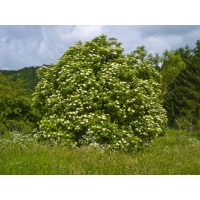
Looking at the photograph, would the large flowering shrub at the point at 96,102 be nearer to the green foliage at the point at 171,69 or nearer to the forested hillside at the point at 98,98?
the forested hillside at the point at 98,98

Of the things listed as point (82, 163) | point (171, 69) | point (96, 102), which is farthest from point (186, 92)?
point (82, 163)

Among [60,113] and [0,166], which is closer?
[0,166]

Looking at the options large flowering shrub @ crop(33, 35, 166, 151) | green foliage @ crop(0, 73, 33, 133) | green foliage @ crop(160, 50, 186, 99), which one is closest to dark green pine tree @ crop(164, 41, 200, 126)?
green foliage @ crop(160, 50, 186, 99)

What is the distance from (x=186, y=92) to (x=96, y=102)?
27281 mm

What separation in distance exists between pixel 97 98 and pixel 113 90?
0.67 metres

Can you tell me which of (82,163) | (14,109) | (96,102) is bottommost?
(82,163)

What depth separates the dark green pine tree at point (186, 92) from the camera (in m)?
36.9

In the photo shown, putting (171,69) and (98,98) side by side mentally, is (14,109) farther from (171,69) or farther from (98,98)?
(171,69)

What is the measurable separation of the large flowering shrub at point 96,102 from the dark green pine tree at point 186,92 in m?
22.9

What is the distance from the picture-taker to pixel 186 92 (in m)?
38.3

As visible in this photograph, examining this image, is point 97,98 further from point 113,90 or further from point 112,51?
point 112,51

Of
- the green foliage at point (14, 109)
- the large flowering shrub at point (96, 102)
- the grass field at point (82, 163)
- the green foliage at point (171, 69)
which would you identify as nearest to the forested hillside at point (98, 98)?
the large flowering shrub at point (96, 102)
